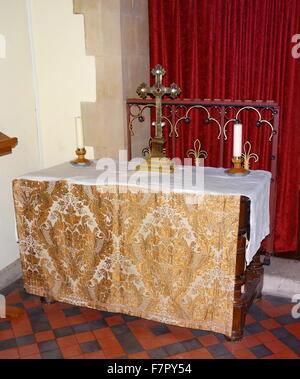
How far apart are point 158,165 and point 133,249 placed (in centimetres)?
55

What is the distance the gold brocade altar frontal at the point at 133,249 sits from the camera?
2.52 metres

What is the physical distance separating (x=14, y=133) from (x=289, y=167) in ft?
6.84

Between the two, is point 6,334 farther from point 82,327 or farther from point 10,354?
point 82,327

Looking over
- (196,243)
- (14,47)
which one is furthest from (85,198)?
(14,47)

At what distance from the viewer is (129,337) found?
9.08ft

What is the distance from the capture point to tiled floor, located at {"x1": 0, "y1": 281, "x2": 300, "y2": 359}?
8.55 ft

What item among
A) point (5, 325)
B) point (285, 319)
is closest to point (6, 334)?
point (5, 325)

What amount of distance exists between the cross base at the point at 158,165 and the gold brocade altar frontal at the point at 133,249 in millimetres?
302

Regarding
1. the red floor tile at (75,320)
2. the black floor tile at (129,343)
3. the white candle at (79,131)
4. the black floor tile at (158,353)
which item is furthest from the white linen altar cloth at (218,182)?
the red floor tile at (75,320)

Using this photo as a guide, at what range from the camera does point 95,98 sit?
3.36 m

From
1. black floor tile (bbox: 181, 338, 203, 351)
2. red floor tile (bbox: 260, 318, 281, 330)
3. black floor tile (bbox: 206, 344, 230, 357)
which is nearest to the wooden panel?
black floor tile (bbox: 181, 338, 203, 351)

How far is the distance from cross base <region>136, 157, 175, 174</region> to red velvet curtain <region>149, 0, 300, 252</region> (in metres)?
0.82

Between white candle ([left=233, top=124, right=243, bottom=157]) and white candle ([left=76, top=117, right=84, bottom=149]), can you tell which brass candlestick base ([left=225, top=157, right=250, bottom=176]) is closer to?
white candle ([left=233, top=124, right=243, bottom=157])
